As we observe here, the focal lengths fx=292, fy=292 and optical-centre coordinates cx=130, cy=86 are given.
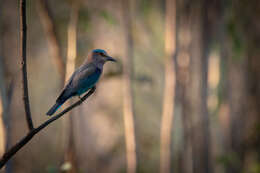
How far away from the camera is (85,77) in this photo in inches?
102

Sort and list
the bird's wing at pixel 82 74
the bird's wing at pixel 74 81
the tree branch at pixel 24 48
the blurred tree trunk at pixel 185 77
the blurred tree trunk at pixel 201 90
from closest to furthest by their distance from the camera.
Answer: the tree branch at pixel 24 48
the bird's wing at pixel 74 81
the bird's wing at pixel 82 74
the blurred tree trunk at pixel 185 77
the blurred tree trunk at pixel 201 90

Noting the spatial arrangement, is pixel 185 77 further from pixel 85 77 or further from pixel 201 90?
pixel 85 77

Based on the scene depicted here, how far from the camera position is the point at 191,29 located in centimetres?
773

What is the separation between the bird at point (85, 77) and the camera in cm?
241

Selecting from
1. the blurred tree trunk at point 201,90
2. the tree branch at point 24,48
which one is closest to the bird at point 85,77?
the tree branch at point 24,48

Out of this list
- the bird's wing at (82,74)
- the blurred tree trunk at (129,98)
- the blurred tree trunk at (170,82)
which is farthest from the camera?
the blurred tree trunk at (170,82)

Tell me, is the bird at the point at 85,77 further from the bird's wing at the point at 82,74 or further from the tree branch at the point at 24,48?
the tree branch at the point at 24,48

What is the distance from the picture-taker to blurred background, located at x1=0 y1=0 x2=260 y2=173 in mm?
7598

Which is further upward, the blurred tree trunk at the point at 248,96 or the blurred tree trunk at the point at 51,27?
the blurred tree trunk at the point at 51,27

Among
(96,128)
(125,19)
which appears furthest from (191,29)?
(96,128)

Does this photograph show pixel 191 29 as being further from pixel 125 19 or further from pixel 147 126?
pixel 147 126

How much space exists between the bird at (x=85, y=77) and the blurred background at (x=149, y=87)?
128 inches

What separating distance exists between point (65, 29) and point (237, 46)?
475cm

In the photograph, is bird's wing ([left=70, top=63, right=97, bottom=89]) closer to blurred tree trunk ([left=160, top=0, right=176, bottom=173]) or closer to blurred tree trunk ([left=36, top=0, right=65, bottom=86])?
blurred tree trunk ([left=36, top=0, right=65, bottom=86])
